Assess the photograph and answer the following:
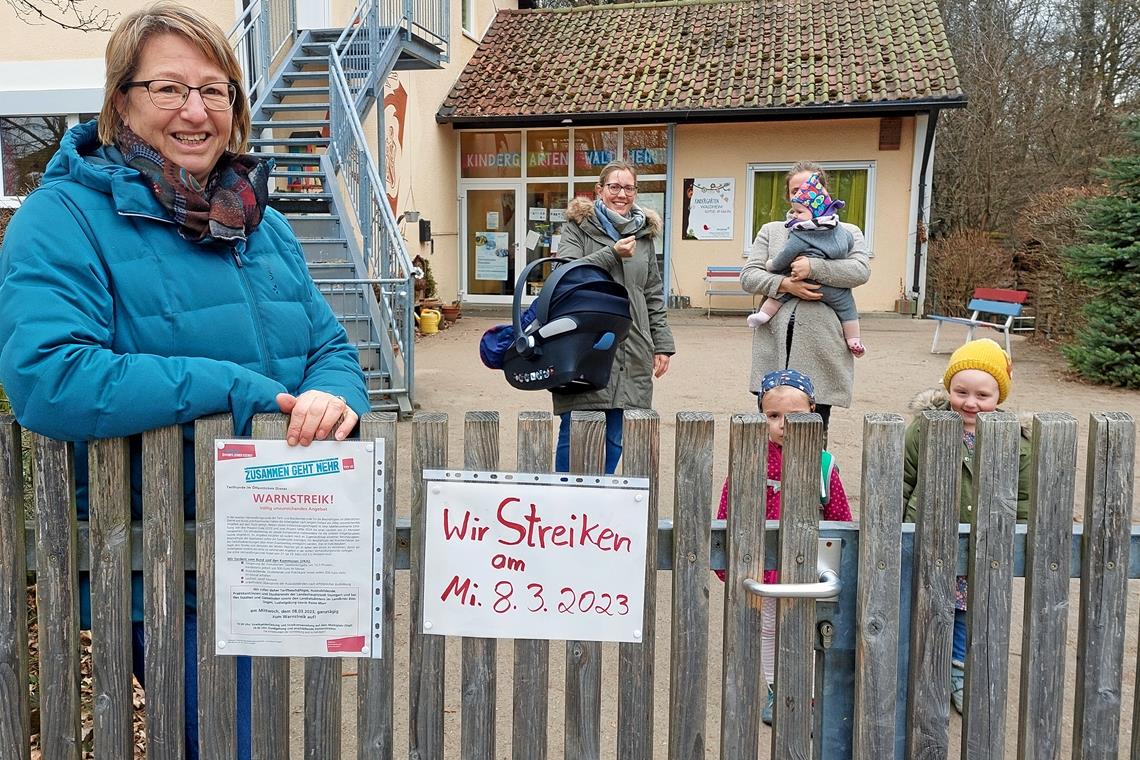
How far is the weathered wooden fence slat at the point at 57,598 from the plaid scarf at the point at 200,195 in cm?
54

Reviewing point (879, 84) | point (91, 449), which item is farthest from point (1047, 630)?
point (879, 84)

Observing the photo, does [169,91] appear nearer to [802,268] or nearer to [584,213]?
[584,213]

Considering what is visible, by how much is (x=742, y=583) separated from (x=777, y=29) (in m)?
17.1

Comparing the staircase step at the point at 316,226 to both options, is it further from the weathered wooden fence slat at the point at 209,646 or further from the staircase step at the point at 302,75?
the weathered wooden fence slat at the point at 209,646

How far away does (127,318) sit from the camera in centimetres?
184

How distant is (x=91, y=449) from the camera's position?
1961 millimetres

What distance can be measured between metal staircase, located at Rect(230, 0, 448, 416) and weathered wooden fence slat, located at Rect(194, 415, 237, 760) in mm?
5505

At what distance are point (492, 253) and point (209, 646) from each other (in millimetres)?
15403

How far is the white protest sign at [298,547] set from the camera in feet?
6.43

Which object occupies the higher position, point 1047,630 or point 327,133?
point 327,133

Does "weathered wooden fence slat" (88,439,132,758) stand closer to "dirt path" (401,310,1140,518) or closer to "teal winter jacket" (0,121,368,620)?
"teal winter jacket" (0,121,368,620)

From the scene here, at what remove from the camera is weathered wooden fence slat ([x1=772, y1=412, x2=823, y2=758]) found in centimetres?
201

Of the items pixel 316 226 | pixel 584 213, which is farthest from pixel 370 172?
pixel 584 213

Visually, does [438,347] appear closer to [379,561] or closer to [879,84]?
[879,84]
